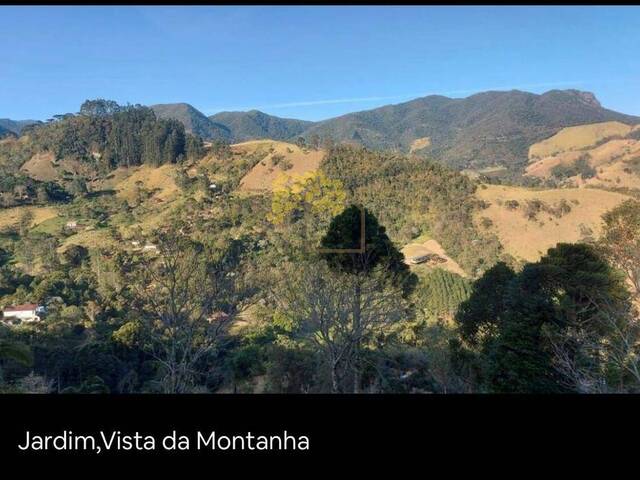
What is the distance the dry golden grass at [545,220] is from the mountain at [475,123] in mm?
42751

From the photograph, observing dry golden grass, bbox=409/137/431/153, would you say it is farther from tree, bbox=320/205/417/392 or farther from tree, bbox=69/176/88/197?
tree, bbox=320/205/417/392

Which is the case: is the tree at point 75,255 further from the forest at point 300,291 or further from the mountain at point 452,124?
the mountain at point 452,124

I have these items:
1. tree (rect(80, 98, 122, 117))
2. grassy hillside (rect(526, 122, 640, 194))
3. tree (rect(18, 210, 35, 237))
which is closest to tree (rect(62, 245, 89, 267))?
tree (rect(18, 210, 35, 237))

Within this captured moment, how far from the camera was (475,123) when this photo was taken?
117438 millimetres

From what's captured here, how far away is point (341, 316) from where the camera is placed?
195 inches

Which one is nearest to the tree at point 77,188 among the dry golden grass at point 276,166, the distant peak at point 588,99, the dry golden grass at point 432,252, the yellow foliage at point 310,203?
the dry golden grass at point 276,166

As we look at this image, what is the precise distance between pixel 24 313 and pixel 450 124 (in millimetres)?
133433

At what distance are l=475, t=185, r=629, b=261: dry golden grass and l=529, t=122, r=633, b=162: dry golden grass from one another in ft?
179

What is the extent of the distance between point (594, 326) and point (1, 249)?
2890 cm

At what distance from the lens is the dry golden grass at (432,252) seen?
22.1 meters

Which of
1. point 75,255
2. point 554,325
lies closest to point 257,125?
point 75,255

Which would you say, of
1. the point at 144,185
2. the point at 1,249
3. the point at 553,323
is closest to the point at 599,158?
the point at 144,185

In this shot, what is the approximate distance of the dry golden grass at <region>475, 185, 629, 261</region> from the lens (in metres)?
22.5

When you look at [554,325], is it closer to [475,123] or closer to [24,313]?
[24,313]
